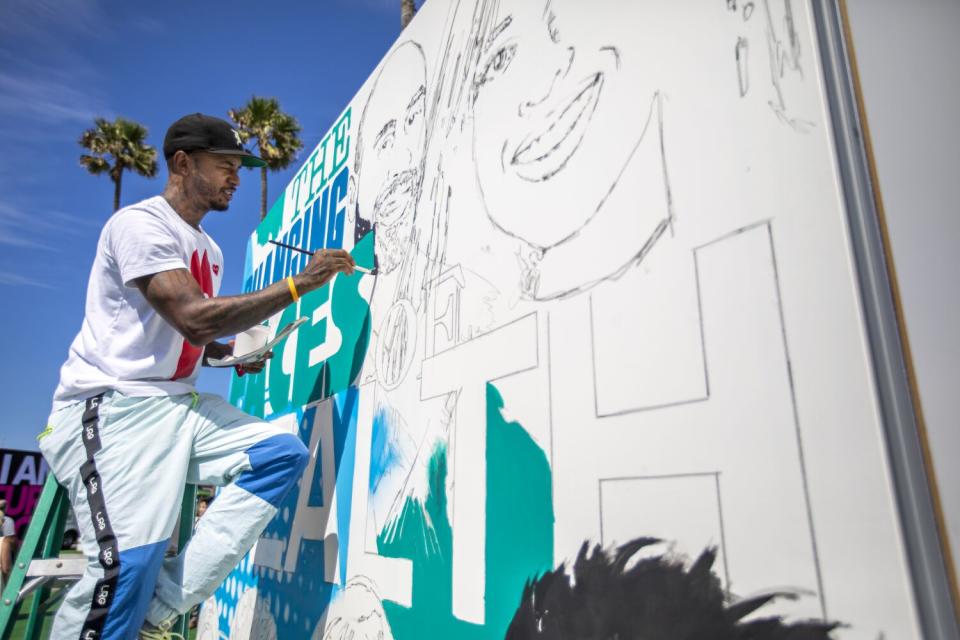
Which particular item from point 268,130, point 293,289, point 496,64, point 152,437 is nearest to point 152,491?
point 152,437

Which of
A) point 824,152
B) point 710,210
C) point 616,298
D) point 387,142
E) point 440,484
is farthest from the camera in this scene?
point 387,142

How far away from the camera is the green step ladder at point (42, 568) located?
1.89m

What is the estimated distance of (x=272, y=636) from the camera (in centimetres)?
282

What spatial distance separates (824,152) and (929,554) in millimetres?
572

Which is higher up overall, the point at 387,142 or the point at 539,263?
the point at 387,142

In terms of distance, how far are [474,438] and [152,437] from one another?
3.29 feet

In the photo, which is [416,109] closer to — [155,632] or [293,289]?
[293,289]

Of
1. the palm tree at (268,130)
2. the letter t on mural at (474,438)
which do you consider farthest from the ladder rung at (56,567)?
the palm tree at (268,130)

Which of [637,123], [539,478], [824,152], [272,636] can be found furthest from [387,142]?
[272,636]

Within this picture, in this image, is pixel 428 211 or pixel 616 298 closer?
pixel 616 298

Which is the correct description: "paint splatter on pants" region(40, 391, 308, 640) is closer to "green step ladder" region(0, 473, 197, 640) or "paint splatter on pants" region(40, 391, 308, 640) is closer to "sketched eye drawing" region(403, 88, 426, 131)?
"green step ladder" region(0, 473, 197, 640)

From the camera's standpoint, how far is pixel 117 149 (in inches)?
746

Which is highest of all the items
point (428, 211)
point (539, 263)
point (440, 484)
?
point (428, 211)

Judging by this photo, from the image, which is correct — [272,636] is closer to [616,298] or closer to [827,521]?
[616,298]
